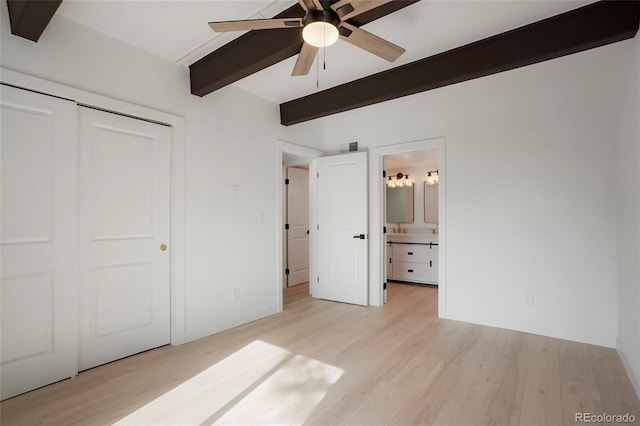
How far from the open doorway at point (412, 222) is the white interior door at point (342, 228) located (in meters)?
0.84

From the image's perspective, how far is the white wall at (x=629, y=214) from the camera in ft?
7.29

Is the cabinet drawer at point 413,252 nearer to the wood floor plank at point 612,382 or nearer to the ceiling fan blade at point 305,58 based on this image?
the wood floor plank at point 612,382

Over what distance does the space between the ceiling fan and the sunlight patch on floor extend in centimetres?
223

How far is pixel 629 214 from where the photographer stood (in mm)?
2447

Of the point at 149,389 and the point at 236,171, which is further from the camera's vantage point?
the point at 236,171

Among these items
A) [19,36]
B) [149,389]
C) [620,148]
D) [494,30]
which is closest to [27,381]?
[149,389]

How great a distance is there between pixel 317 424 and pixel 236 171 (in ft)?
8.51

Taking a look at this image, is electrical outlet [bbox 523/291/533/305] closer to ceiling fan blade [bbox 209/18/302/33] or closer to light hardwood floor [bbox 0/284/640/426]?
light hardwood floor [bbox 0/284/640/426]

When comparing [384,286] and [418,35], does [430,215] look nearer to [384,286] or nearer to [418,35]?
[384,286]

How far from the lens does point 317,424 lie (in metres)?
1.88

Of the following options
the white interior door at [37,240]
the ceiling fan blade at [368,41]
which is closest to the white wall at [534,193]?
the ceiling fan blade at [368,41]

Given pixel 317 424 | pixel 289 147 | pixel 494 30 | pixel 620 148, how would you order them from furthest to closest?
pixel 289 147, pixel 620 148, pixel 494 30, pixel 317 424

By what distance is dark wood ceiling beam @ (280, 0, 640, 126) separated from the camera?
7.27ft

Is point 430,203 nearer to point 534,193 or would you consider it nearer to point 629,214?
point 534,193
